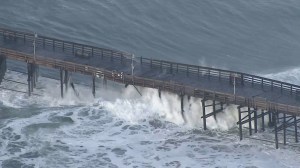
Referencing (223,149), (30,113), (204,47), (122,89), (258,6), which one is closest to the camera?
(223,149)

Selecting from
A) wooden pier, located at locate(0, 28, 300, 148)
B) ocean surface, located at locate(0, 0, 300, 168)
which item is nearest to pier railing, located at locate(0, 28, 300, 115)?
wooden pier, located at locate(0, 28, 300, 148)

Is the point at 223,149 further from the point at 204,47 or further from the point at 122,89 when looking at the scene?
the point at 204,47

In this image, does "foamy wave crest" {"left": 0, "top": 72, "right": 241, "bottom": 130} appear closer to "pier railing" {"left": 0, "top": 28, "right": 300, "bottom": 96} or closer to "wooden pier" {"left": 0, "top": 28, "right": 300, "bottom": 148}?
"wooden pier" {"left": 0, "top": 28, "right": 300, "bottom": 148}

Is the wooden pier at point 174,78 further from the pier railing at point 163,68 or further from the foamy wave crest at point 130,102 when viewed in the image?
the foamy wave crest at point 130,102

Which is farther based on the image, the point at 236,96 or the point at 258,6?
the point at 258,6

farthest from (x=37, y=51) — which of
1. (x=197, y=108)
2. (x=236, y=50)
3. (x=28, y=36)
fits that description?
(x=236, y=50)

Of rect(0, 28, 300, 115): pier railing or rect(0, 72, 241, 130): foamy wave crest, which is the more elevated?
rect(0, 28, 300, 115): pier railing

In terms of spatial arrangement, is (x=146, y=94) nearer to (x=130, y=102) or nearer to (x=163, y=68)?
(x=130, y=102)
